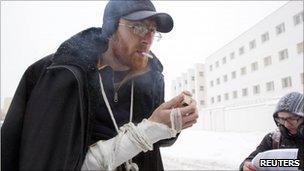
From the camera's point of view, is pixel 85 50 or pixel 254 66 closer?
pixel 85 50

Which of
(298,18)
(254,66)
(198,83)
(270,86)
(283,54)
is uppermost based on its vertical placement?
(298,18)

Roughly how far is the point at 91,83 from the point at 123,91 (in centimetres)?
23

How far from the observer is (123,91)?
1451 millimetres

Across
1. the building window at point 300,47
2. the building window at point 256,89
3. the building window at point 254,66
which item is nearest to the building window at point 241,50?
the building window at point 254,66

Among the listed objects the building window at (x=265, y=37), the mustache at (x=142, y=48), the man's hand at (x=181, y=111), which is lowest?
the building window at (x=265, y=37)

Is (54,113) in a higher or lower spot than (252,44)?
higher

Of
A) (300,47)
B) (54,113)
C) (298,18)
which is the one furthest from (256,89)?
(54,113)

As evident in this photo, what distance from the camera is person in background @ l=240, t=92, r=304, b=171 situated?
2748 mm

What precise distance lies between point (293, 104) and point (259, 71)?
26748mm

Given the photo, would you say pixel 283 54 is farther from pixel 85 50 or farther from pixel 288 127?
pixel 85 50

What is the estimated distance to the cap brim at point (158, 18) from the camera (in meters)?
1.37

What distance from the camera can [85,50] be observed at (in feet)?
4.32

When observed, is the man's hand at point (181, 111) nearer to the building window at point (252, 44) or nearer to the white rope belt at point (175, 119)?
the white rope belt at point (175, 119)

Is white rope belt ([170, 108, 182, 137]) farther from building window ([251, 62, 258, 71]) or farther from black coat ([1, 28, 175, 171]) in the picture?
building window ([251, 62, 258, 71])
